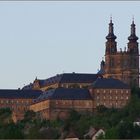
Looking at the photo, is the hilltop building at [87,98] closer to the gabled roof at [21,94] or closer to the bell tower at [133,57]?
the bell tower at [133,57]

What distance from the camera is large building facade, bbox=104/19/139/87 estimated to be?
595 ft

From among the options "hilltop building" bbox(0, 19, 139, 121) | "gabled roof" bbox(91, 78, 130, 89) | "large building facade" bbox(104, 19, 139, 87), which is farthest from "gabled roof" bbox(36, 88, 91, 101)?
"large building facade" bbox(104, 19, 139, 87)

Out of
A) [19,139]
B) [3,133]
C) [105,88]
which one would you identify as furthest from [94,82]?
[19,139]

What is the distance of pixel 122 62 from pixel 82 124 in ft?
54.9

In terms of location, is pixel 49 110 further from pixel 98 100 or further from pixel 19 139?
pixel 19 139

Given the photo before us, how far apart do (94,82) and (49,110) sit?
6.89m

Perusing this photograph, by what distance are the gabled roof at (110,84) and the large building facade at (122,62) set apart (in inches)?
120

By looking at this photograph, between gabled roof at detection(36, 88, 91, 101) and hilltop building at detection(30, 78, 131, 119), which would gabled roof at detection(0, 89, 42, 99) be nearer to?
gabled roof at detection(36, 88, 91, 101)

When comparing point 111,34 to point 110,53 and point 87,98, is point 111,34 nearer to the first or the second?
point 110,53

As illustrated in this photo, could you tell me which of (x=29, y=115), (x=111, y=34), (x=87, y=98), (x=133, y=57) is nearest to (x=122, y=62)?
(x=133, y=57)

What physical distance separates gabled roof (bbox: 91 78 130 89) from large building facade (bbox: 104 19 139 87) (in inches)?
120

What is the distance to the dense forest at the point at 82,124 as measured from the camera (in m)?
156

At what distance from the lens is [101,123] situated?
166 m

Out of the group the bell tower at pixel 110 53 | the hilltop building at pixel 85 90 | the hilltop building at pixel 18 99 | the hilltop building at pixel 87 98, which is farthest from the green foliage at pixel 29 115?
the bell tower at pixel 110 53
